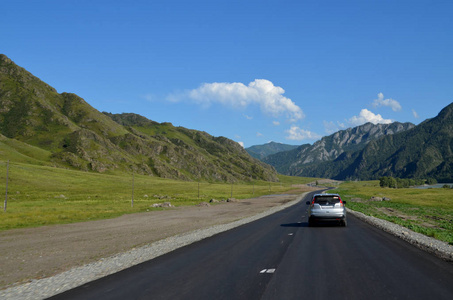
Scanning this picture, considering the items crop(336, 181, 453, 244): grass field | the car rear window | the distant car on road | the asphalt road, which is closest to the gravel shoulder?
the asphalt road

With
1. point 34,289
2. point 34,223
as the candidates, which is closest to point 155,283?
point 34,289

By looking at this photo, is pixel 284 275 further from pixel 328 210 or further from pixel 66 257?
pixel 328 210

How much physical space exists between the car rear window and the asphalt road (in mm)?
8871

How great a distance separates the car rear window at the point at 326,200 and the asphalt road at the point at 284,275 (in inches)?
349

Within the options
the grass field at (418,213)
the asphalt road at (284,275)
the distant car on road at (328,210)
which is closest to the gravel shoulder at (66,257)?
the asphalt road at (284,275)

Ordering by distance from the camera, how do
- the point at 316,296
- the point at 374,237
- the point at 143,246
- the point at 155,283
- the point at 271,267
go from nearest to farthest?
the point at 316,296 < the point at 155,283 < the point at 271,267 < the point at 143,246 < the point at 374,237

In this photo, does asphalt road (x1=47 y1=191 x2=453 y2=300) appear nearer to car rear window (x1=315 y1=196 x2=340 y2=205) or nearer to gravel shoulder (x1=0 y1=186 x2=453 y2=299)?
gravel shoulder (x1=0 y1=186 x2=453 y2=299)

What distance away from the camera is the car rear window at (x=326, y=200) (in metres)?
26.2

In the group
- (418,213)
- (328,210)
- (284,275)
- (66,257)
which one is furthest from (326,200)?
(418,213)

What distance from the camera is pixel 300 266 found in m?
12.4

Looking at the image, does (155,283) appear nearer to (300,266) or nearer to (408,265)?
(300,266)

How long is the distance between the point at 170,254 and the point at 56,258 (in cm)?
523

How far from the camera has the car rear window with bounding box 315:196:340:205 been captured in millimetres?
26156

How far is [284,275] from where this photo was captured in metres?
11.0
